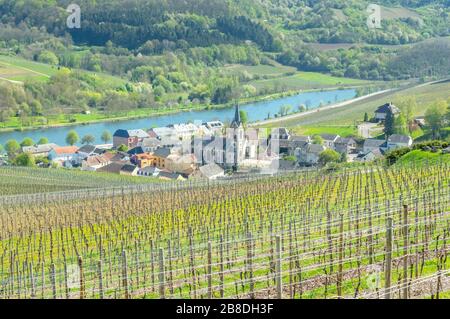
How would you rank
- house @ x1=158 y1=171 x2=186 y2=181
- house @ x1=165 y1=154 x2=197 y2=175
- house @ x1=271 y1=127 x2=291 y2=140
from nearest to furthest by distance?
1. house @ x1=158 y1=171 x2=186 y2=181
2. house @ x1=165 y1=154 x2=197 y2=175
3. house @ x1=271 y1=127 x2=291 y2=140

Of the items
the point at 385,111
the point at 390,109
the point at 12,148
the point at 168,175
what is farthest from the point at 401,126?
the point at 12,148

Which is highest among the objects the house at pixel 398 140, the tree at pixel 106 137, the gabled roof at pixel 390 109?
the gabled roof at pixel 390 109

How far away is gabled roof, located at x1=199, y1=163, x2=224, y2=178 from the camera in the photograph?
3781 centimetres

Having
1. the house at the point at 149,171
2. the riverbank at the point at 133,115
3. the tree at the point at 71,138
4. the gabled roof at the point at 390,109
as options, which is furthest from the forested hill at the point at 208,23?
the house at the point at 149,171

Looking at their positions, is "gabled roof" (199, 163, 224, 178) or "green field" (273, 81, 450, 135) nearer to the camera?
"gabled roof" (199, 163, 224, 178)

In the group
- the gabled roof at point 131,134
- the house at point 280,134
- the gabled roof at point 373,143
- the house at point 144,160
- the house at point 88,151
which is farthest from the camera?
the gabled roof at point 131,134

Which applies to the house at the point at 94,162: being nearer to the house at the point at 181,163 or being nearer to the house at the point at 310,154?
the house at the point at 181,163

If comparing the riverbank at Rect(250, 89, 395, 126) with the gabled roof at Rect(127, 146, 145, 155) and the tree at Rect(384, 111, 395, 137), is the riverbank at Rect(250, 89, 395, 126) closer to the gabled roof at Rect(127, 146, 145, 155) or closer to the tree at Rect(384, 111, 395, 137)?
the gabled roof at Rect(127, 146, 145, 155)

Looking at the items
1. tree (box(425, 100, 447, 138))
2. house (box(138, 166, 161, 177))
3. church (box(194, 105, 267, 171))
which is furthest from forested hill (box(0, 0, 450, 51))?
tree (box(425, 100, 447, 138))

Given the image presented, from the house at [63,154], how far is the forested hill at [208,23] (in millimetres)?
50992

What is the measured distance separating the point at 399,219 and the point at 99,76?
7703cm

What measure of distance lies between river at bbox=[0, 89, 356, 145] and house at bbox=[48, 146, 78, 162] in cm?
613

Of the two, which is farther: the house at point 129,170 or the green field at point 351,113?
the green field at point 351,113

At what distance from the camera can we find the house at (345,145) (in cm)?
4422
